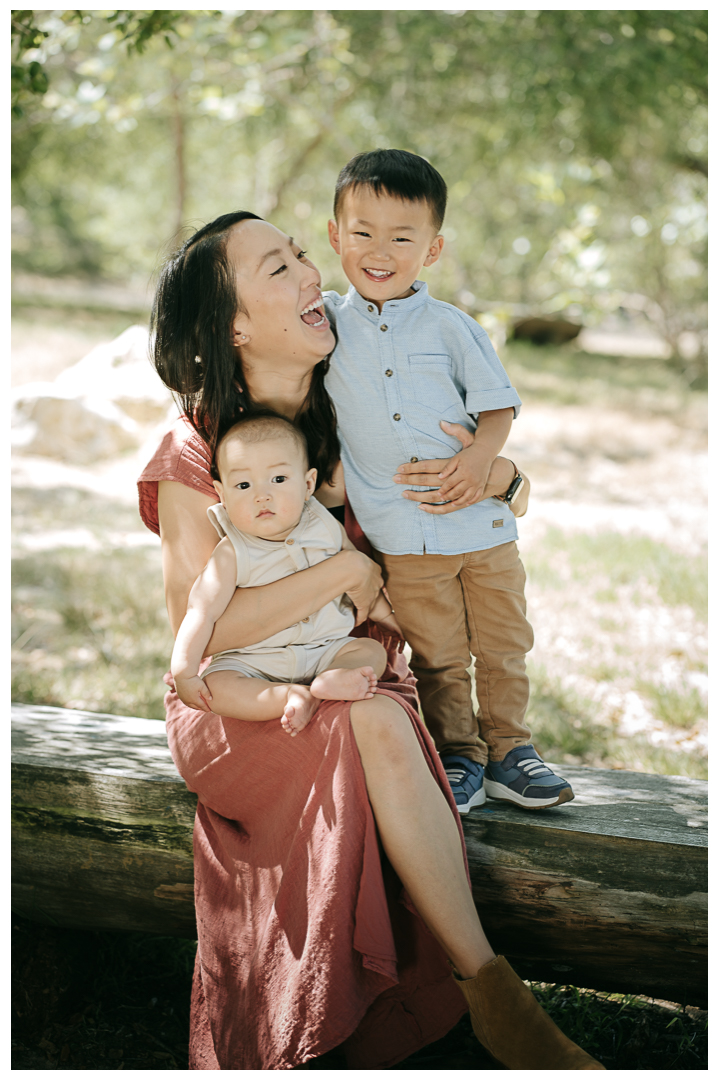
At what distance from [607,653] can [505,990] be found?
104 inches

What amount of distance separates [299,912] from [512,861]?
492 millimetres

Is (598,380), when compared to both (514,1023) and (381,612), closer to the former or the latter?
(381,612)

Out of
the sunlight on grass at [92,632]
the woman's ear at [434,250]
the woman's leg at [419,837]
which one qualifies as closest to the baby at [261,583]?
the woman's leg at [419,837]

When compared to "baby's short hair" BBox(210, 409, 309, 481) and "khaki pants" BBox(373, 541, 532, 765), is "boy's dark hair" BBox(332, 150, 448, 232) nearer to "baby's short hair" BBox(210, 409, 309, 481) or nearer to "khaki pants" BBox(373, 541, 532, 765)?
"baby's short hair" BBox(210, 409, 309, 481)

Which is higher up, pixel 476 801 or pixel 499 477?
pixel 499 477

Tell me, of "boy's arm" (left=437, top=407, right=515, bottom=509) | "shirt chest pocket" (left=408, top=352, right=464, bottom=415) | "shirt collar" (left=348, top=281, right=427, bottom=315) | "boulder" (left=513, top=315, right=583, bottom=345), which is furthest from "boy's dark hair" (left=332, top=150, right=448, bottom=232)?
"boulder" (left=513, top=315, right=583, bottom=345)

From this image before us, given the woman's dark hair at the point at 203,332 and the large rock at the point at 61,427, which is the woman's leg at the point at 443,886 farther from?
the large rock at the point at 61,427

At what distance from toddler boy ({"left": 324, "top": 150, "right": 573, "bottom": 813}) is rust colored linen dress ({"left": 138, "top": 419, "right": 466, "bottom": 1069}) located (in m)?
0.31

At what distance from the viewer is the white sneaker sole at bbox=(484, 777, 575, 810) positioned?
6.57ft

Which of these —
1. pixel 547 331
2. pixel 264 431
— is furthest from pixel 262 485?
pixel 547 331

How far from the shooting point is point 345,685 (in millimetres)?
1767

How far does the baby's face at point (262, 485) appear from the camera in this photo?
6.19 feet

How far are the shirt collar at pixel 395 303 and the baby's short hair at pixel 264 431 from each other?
1.18 ft

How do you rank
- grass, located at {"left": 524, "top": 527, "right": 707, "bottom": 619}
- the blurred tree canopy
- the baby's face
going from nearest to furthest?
1. the baby's face
2. grass, located at {"left": 524, "top": 527, "right": 707, "bottom": 619}
3. the blurred tree canopy
